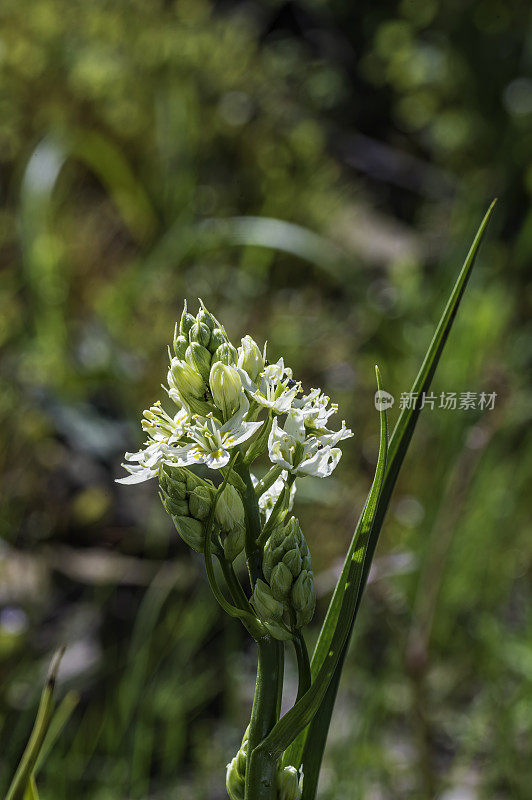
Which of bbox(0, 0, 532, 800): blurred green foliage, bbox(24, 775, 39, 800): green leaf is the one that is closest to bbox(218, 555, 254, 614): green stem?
bbox(24, 775, 39, 800): green leaf

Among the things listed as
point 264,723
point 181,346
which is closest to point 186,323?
point 181,346

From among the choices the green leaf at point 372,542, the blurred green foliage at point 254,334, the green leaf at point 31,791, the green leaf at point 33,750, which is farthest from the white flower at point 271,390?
the blurred green foliage at point 254,334

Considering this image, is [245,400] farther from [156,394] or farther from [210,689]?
[156,394]

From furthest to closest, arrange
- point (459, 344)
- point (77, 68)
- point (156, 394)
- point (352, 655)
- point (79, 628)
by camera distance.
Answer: point (77, 68) < point (156, 394) < point (459, 344) < point (79, 628) < point (352, 655)

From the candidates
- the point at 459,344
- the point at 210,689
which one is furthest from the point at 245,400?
the point at 459,344

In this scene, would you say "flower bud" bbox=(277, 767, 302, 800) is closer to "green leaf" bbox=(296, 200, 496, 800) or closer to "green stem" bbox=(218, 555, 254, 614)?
"green leaf" bbox=(296, 200, 496, 800)

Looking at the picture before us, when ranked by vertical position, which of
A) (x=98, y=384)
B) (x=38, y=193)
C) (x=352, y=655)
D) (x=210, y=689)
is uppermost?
(x=38, y=193)
